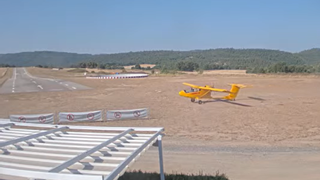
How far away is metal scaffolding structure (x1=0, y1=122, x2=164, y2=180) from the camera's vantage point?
445 centimetres

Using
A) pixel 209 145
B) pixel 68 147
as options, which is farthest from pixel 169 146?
pixel 68 147

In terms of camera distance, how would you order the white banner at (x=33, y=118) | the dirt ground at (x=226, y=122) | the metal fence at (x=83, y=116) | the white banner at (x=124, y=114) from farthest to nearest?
the white banner at (x=124, y=114)
the metal fence at (x=83, y=116)
the white banner at (x=33, y=118)
the dirt ground at (x=226, y=122)

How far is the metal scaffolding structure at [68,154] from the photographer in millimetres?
4452

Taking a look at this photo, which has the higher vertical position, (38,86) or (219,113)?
(38,86)

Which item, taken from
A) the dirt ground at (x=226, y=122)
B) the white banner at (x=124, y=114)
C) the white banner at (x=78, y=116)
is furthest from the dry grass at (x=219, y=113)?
the white banner at (x=78, y=116)

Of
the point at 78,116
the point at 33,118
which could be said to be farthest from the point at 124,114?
the point at 33,118

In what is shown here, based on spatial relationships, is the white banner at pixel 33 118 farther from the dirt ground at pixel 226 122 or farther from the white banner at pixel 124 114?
the white banner at pixel 124 114

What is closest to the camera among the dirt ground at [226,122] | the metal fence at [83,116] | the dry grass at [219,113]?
the dirt ground at [226,122]

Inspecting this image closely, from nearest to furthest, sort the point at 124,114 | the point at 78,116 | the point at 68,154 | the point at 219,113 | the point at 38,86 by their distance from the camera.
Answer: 1. the point at 68,154
2. the point at 78,116
3. the point at 124,114
4. the point at 219,113
5. the point at 38,86

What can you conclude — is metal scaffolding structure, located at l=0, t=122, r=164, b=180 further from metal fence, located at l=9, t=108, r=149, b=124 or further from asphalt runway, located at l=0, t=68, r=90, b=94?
asphalt runway, located at l=0, t=68, r=90, b=94

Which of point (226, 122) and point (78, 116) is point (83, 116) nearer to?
point (78, 116)

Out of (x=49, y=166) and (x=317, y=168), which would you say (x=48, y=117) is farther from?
(x=49, y=166)

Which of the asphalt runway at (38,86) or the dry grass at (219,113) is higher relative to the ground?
the asphalt runway at (38,86)

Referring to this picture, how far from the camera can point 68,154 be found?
5.79 m
